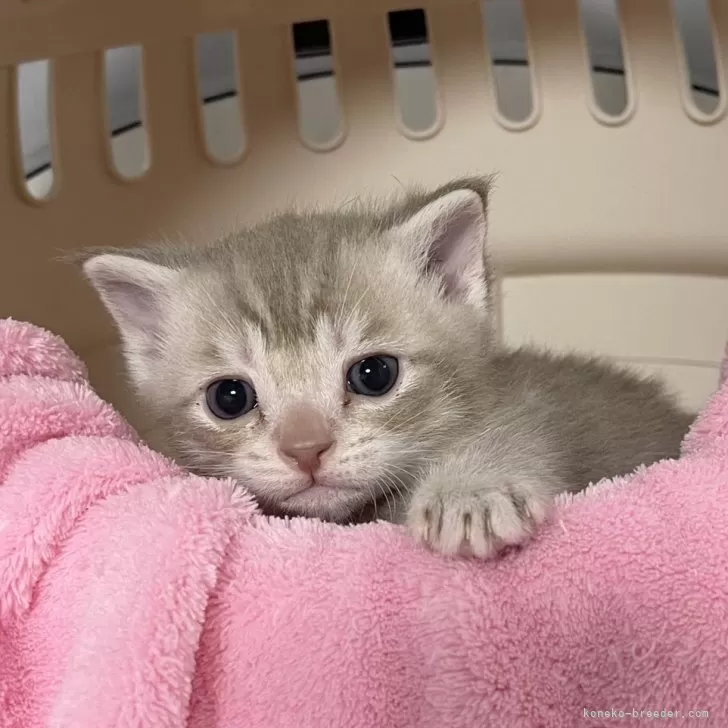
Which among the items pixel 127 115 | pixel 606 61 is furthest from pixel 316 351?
pixel 606 61

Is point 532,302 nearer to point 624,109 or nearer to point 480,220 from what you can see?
point 624,109

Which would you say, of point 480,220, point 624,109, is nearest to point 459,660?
point 480,220

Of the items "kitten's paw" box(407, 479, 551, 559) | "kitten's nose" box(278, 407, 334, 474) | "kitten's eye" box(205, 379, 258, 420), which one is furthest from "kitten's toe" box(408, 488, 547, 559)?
"kitten's eye" box(205, 379, 258, 420)

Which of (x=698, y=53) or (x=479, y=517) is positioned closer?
(x=479, y=517)

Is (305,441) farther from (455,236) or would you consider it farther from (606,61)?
(606,61)

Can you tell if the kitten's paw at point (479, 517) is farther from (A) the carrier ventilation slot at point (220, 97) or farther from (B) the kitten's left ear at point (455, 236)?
(A) the carrier ventilation slot at point (220, 97)

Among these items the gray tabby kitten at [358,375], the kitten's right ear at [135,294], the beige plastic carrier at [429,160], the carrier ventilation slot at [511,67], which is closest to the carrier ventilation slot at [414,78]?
Result: the beige plastic carrier at [429,160]

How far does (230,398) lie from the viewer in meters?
1.06

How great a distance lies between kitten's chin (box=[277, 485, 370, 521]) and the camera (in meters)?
0.97

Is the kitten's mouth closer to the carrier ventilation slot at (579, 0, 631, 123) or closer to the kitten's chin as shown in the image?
the kitten's chin

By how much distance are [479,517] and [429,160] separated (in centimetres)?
116

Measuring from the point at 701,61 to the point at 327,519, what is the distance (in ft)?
4.32

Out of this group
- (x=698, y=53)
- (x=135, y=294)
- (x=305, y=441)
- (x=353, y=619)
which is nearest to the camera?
(x=353, y=619)

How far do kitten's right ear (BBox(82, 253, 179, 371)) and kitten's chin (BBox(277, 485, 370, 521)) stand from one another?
0.37 meters
